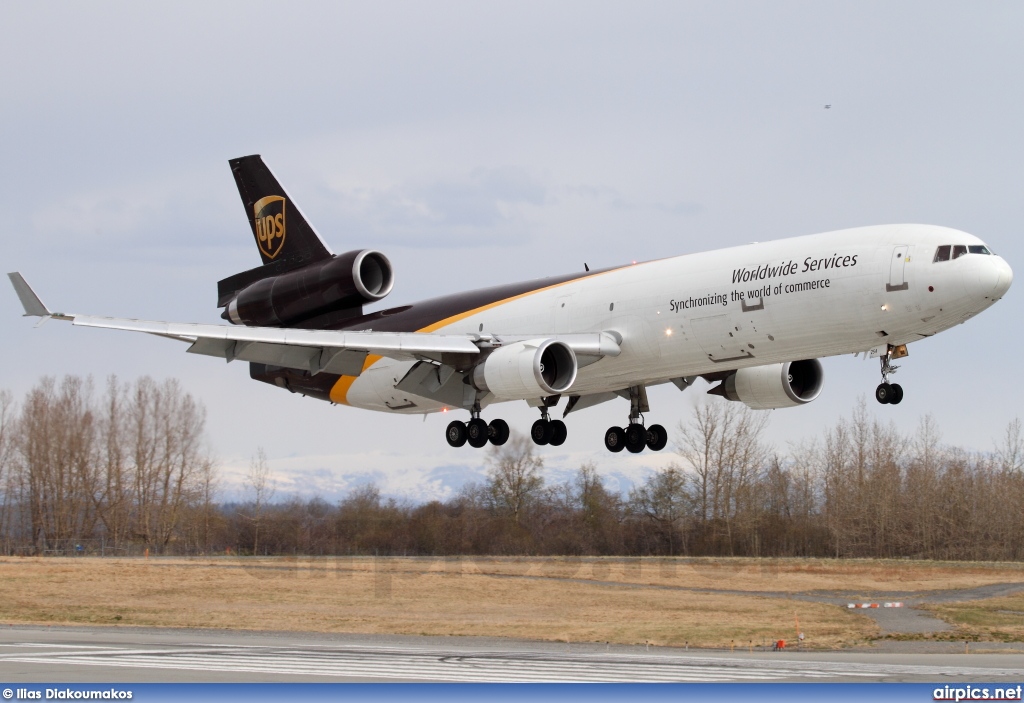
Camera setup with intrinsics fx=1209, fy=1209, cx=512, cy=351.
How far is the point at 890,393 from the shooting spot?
97.5 feet

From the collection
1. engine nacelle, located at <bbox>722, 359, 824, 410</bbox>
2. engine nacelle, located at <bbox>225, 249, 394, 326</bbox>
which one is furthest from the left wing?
engine nacelle, located at <bbox>722, 359, 824, 410</bbox>

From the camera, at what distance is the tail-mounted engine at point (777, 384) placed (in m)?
36.8

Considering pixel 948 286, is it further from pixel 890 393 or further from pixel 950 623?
pixel 950 623

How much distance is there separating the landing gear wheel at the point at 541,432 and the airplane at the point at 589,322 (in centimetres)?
6

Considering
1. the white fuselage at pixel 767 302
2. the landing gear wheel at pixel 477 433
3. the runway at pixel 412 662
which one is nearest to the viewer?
the runway at pixel 412 662

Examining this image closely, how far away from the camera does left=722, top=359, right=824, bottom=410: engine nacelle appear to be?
36812mm

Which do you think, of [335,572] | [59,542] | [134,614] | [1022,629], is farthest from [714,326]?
[59,542]

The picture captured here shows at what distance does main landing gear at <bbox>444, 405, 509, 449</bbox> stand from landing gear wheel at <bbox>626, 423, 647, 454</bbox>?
4.06 meters

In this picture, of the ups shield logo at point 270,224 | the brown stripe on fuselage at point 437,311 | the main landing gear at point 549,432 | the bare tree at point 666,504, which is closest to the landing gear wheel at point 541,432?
the main landing gear at point 549,432

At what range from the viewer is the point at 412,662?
31.4m

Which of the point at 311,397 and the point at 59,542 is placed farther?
the point at 59,542

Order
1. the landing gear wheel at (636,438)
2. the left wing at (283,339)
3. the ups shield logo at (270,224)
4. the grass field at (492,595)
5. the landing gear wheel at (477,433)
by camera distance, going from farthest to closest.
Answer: the grass field at (492,595) < the ups shield logo at (270,224) < the landing gear wheel at (636,438) < the landing gear wheel at (477,433) < the left wing at (283,339)

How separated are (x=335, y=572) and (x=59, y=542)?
86.7ft

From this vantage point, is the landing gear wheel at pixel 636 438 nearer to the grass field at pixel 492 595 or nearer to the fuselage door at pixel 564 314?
the fuselage door at pixel 564 314
